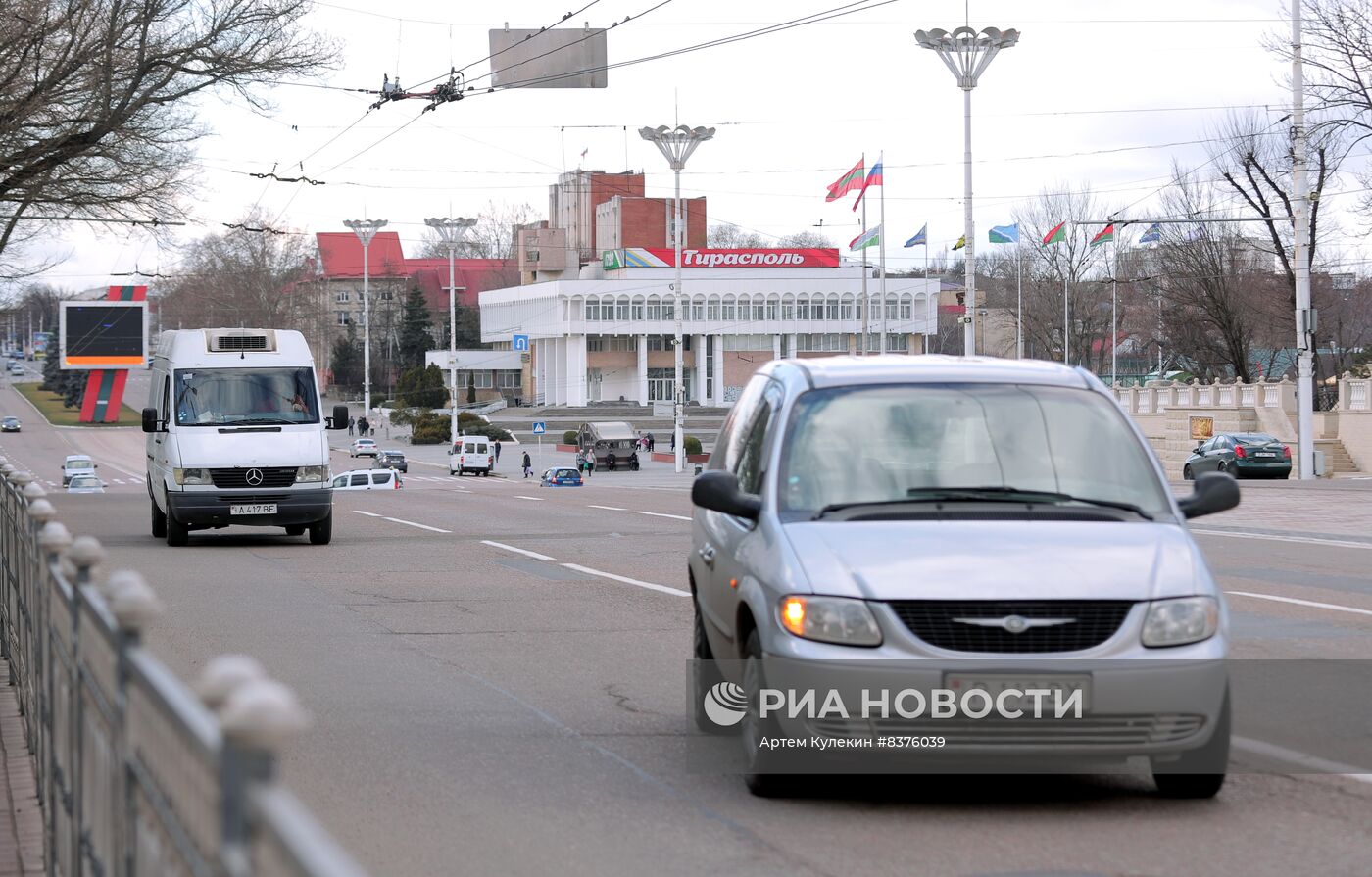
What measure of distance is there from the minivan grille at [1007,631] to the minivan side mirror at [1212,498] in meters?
1.27

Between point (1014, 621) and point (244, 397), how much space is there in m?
16.1

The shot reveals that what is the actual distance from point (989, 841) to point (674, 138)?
5647 centimetres

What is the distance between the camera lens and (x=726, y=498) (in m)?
7.06

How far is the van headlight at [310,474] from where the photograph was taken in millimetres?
20391

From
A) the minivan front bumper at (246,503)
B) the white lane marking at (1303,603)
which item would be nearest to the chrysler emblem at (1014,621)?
the white lane marking at (1303,603)

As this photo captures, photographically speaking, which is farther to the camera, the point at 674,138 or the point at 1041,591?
the point at 674,138

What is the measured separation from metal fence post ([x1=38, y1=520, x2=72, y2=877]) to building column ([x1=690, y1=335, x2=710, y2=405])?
120 m

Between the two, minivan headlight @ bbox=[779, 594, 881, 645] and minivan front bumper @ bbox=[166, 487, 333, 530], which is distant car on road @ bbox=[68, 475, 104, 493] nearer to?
minivan front bumper @ bbox=[166, 487, 333, 530]

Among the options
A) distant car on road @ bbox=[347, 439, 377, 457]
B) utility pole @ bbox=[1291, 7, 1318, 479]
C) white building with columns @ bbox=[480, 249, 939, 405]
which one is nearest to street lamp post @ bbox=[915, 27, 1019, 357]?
utility pole @ bbox=[1291, 7, 1318, 479]

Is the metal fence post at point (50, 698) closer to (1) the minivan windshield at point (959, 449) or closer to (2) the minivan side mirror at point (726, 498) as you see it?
(2) the minivan side mirror at point (726, 498)

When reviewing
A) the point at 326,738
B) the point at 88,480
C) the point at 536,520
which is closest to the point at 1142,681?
the point at 326,738

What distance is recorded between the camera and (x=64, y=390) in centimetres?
14038

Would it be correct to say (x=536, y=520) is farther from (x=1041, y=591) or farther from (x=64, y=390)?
(x=64, y=390)

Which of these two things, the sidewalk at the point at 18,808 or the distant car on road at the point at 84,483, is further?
the distant car on road at the point at 84,483
